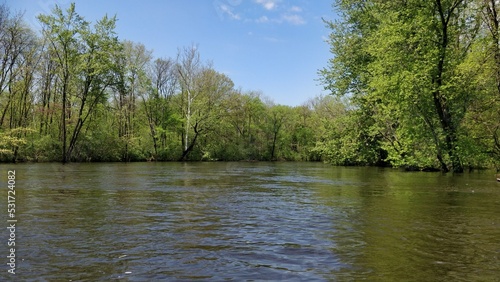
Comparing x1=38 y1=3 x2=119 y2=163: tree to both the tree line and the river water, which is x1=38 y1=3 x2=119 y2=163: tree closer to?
the tree line

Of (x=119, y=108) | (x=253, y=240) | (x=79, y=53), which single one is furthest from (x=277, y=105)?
(x=253, y=240)

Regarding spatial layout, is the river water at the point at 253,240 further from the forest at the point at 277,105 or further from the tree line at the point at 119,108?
the tree line at the point at 119,108

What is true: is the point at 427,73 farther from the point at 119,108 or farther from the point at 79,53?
the point at 119,108

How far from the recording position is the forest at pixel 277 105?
2777 cm

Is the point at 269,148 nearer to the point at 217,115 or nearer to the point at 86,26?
the point at 217,115

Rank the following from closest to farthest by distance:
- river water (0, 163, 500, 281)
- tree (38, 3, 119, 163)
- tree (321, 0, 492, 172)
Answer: river water (0, 163, 500, 281), tree (321, 0, 492, 172), tree (38, 3, 119, 163)

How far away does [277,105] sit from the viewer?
9031cm

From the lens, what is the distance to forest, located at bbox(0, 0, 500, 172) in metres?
27.8

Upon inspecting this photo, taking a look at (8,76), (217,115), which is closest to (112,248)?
(8,76)

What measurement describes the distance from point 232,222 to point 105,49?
149ft

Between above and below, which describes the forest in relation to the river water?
above

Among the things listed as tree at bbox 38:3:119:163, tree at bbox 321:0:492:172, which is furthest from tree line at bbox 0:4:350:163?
tree at bbox 321:0:492:172

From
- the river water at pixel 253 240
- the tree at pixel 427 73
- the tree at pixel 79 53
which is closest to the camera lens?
the river water at pixel 253 240

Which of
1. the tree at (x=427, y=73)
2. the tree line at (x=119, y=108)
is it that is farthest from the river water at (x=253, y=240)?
the tree line at (x=119, y=108)
